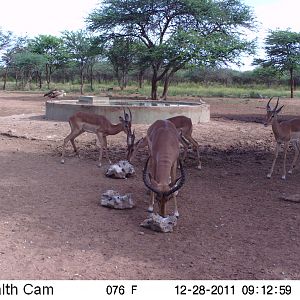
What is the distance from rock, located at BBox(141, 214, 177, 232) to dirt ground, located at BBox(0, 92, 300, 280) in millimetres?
101

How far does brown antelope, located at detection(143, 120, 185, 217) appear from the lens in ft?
17.0

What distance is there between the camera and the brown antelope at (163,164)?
17.0 feet

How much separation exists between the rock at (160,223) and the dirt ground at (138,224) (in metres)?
0.10

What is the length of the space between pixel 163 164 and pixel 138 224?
2.56ft

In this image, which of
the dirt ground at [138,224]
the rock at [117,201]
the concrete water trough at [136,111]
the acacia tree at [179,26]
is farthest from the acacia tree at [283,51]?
the rock at [117,201]

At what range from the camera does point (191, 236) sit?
16.9 feet

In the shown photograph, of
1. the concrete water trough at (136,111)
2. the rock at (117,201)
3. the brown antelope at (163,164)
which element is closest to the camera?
the brown antelope at (163,164)

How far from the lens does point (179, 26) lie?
92.3ft

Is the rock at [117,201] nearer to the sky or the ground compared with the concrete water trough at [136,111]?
nearer to the ground

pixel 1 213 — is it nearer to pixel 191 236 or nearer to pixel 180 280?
pixel 191 236

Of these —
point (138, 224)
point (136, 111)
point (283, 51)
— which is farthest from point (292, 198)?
point (283, 51)

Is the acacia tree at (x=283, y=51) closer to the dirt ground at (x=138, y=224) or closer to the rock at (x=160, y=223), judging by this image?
the dirt ground at (x=138, y=224)

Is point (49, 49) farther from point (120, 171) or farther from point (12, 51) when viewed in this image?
point (120, 171)

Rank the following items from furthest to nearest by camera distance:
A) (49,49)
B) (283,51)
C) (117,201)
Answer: (49,49) < (283,51) < (117,201)
